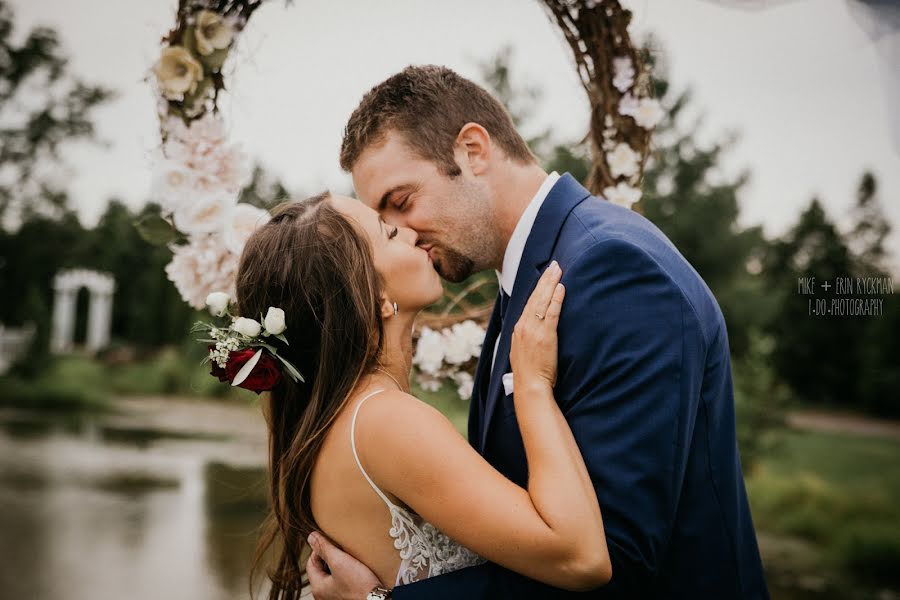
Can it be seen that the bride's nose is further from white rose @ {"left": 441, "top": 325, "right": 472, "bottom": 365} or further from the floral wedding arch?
white rose @ {"left": 441, "top": 325, "right": 472, "bottom": 365}

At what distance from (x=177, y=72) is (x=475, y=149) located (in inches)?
42.2

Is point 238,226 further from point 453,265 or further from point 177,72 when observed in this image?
point 453,265

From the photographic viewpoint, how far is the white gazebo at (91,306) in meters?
18.0

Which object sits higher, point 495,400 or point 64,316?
point 495,400

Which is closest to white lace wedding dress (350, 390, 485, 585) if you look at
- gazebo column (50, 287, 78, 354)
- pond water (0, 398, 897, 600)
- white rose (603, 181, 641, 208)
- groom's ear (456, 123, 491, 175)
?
groom's ear (456, 123, 491, 175)

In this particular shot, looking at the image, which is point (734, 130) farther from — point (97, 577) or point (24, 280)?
point (24, 280)

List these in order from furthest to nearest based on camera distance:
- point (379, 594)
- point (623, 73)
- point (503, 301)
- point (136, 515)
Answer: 1. point (136, 515)
2. point (623, 73)
3. point (503, 301)
4. point (379, 594)

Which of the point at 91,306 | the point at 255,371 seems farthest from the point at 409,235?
the point at 91,306

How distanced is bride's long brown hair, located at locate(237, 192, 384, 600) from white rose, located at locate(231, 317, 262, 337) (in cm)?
12

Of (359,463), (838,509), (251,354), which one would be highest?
(251,354)

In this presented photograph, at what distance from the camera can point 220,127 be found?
105 inches

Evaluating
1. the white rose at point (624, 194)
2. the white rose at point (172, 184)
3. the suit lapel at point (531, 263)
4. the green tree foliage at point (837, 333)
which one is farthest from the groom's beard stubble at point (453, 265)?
the green tree foliage at point (837, 333)

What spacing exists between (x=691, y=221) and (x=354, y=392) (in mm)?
10968

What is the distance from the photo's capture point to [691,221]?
12117 mm
